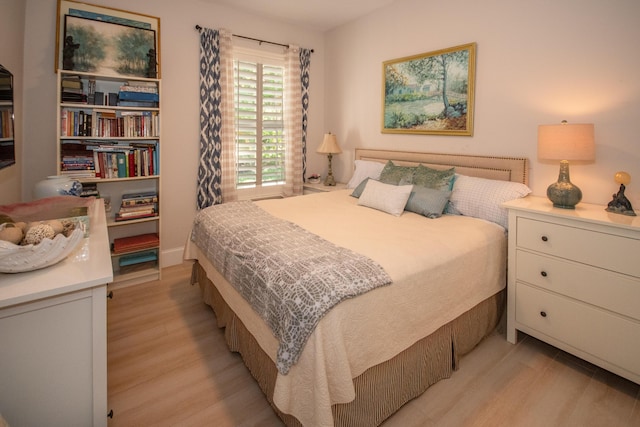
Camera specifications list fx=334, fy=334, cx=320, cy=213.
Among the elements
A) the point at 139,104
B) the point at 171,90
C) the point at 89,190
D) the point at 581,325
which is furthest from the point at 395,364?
the point at 171,90

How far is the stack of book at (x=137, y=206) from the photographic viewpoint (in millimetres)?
3051

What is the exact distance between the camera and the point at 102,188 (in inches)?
122

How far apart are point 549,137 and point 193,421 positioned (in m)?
2.56

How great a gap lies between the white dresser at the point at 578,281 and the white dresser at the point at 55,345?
7.40 feet

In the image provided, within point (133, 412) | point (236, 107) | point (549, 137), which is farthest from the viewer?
point (236, 107)

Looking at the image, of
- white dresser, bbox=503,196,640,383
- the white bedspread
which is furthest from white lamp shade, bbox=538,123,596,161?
the white bedspread

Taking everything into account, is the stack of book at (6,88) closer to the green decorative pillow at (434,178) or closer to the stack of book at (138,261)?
the stack of book at (138,261)

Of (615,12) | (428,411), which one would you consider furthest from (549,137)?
(428,411)

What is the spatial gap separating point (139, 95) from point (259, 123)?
1356 millimetres

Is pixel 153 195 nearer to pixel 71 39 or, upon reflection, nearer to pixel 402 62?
pixel 71 39

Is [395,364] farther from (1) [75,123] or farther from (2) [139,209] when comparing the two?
(1) [75,123]

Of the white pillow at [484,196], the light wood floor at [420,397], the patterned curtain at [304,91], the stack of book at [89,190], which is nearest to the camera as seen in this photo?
the light wood floor at [420,397]

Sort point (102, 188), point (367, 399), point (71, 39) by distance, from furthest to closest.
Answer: point (102, 188) → point (71, 39) → point (367, 399)

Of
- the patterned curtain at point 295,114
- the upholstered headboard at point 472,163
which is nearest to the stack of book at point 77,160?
the patterned curtain at point 295,114
